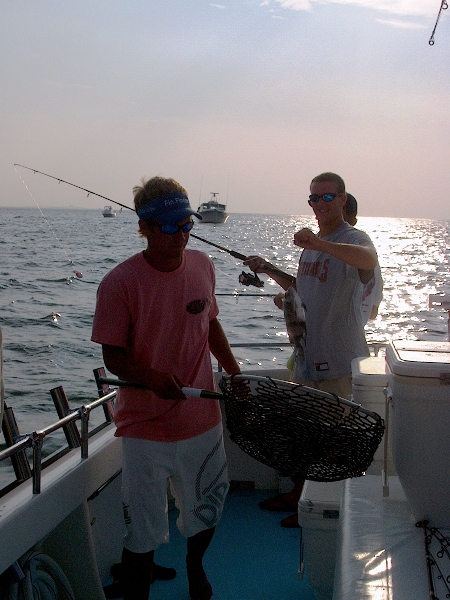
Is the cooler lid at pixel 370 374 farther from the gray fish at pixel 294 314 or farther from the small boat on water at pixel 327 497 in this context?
the gray fish at pixel 294 314

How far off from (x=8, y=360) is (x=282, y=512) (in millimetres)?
7205

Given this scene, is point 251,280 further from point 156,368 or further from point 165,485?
point 165,485

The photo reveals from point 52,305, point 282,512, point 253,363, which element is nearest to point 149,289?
point 282,512

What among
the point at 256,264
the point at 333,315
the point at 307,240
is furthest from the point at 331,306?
the point at 256,264

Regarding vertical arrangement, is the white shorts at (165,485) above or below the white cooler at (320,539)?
above

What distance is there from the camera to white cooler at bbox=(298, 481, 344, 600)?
2771 mm

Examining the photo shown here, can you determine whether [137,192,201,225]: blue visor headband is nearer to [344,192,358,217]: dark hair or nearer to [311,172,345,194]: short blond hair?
[311,172,345,194]: short blond hair

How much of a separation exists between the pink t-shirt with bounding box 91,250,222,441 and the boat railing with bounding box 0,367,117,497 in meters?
0.29

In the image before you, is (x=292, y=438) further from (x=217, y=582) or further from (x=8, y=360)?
(x=8, y=360)

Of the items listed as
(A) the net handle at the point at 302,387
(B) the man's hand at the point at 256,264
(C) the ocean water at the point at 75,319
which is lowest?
(C) the ocean water at the point at 75,319

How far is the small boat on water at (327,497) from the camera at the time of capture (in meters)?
1.97

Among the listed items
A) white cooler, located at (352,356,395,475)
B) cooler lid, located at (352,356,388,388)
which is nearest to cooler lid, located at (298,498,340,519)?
white cooler, located at (352,356,395,475)

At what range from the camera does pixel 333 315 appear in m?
3.38

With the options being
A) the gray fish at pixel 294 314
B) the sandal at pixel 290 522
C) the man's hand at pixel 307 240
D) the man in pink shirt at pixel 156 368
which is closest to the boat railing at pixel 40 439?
the man in pink shirt at pixel 156 368
